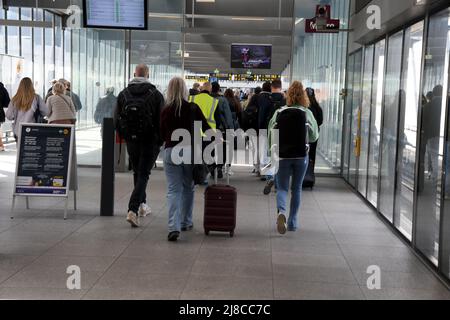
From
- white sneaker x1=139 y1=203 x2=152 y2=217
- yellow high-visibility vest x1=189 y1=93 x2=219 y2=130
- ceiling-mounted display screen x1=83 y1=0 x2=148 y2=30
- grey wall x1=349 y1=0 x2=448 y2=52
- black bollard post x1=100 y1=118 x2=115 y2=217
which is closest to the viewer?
grey wall x1=349 y1=0 x2=448 y2=52

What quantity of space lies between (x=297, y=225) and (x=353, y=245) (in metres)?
0.94

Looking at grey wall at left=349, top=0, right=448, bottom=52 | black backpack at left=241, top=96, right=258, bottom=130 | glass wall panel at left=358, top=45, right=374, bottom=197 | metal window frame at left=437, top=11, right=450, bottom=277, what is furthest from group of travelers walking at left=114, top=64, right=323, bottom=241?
black backpack at left=241, top=96, right=258, bottom=130

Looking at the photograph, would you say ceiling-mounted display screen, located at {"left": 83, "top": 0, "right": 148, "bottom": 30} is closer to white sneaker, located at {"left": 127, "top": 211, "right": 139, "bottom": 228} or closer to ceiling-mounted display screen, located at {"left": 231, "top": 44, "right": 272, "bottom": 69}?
white sneaker, located at {"left": 127, "top": 211, "right": 139, "bottom": 228}

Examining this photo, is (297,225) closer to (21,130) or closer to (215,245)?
(215,245)

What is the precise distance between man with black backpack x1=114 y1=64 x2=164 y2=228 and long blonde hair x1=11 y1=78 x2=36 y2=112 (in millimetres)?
3369

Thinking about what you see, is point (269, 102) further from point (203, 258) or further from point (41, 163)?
point (203, 258)

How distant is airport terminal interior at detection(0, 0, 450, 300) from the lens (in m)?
5.46

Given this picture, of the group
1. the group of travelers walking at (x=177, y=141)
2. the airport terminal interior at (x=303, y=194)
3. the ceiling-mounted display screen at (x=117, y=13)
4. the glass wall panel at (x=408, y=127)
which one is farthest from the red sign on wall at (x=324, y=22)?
the group of travelers walking at (x=177, y=141)

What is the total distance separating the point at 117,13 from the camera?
389 inches

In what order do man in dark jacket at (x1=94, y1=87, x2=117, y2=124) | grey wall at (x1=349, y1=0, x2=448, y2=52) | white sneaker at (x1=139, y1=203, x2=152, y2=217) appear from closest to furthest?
grey wall at (x1=349, y1=0, x2=448, y2=52) → white sneaker at (x1=139, y1=203, x2=152, y2=217) → man in dark jacket at (x1=94, y1=87, x2=117, y2=124)

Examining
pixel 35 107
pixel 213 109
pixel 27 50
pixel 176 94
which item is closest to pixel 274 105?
pixel 213 109

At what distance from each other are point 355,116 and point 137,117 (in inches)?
219

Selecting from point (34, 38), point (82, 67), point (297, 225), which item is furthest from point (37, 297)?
point (34, 38)

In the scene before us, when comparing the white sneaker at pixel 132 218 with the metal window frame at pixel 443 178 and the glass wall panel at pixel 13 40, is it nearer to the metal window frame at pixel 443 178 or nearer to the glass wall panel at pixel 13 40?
the metal window frame at pixel 443 178
